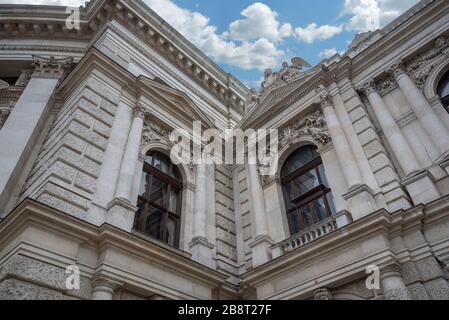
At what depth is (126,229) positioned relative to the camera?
10633 mm

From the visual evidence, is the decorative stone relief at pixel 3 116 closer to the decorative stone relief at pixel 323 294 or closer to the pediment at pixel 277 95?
the pediment at pixel 277 95

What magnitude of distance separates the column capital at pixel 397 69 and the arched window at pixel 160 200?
29.8ft

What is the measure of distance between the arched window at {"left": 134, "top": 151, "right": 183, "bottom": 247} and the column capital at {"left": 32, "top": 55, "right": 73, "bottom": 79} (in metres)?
6.24

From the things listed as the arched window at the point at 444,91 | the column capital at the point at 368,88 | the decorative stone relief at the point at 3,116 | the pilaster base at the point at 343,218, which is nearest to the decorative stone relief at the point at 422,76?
the arched window at the point at 444,91

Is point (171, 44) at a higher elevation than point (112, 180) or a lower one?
higher

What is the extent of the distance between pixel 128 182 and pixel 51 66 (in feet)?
27.8

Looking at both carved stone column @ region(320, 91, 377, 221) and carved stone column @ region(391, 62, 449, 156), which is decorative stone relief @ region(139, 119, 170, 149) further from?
carved stone column @ region(391, 62, 449, 156)

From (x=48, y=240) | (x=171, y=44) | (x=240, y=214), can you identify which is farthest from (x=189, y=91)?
(x=48, y=240)

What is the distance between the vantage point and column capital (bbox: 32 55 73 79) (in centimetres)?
1664

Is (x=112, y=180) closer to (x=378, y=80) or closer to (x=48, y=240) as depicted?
(x=48, y=240)

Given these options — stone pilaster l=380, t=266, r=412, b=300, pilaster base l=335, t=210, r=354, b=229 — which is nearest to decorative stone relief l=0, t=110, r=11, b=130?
pilaster base l=335, t=210, r=354, b=229

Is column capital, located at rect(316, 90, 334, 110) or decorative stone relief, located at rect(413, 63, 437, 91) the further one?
column capital, located at rect(316, 90, 334, 110)

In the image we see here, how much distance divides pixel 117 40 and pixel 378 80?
11.4m

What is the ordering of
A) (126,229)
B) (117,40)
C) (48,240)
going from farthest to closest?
(117,40), (126,229), (48,240)
